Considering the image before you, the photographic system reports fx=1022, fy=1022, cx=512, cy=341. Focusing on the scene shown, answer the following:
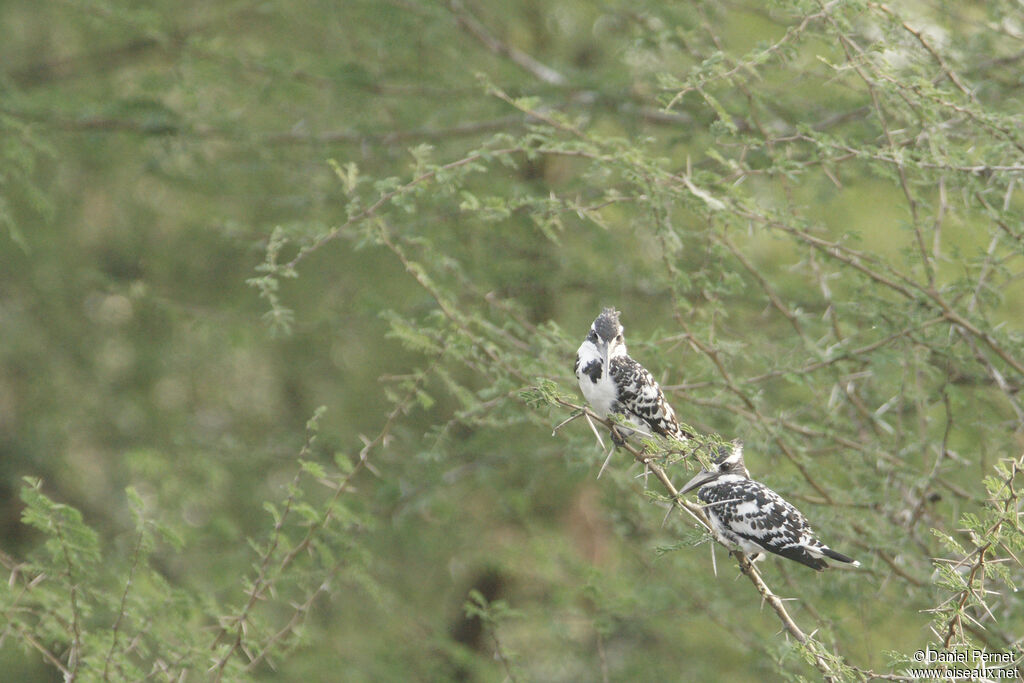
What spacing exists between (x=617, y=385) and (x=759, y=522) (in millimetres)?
816

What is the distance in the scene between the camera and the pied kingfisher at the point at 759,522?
4.11 metres

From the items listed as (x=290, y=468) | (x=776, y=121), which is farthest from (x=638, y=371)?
(x=290, y=468)

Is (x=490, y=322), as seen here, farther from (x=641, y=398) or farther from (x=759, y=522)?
(x=759, y=522)

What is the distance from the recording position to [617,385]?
14.5 ft

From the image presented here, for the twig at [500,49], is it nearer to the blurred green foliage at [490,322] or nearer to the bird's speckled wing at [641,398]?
the blurred green foliage at [490,322]

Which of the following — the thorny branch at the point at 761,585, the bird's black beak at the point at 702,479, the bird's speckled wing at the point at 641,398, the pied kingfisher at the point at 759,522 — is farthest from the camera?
the bird's black beak at the point at 702,479

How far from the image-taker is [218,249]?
981cm

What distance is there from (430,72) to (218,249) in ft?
9.95

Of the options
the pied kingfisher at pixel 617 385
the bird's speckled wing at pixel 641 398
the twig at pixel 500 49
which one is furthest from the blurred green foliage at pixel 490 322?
the bird's speckled wing at pixel 641 398

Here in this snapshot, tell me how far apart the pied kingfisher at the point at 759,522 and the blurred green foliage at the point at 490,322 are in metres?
0.40

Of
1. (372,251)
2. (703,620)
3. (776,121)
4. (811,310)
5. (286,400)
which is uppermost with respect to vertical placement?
(776,121)

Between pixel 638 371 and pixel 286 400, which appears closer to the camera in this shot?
pixel 638 371

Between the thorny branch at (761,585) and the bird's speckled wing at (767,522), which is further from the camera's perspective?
the bird's speckled wing at (767,522)

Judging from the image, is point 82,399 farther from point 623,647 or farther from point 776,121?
point 776,121
